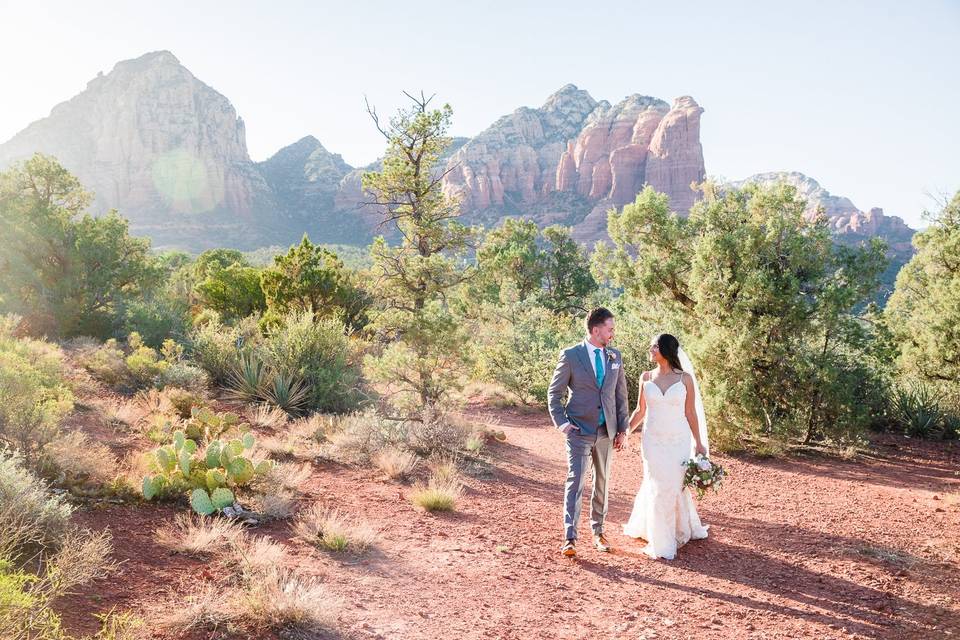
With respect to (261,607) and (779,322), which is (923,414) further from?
(261,607)

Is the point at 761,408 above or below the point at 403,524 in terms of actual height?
above

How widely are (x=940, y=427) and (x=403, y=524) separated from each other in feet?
39.7

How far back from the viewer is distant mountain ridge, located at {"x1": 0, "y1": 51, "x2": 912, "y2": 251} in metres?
103

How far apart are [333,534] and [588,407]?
2.51 m

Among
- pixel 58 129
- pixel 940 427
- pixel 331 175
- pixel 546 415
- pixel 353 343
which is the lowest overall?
pixel 546 415

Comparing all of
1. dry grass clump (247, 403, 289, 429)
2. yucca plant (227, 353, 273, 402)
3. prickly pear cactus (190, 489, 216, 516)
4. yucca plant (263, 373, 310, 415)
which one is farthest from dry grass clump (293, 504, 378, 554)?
yucca plant (227, 353, 273, 402)

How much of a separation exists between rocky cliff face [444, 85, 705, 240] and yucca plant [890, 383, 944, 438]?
82194 mm

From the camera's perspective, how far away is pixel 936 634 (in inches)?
140

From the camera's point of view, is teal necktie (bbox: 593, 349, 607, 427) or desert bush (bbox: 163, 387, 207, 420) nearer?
teal necktie (bbox: 593, 349, 607, 427)

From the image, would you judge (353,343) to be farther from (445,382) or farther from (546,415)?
(546,415)

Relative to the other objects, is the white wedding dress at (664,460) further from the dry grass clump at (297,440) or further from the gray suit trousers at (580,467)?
the dry grass clump at (297,440)

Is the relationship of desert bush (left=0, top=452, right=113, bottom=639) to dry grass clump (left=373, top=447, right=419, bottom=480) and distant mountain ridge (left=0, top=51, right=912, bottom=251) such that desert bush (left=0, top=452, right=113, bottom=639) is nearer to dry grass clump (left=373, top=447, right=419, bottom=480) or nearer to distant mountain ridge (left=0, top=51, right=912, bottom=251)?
dry grass clump (left=373, top=447, right=419, bottom=480)

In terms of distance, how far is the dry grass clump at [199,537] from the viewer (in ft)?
13.7

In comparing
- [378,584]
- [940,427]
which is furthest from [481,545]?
[940,427]
